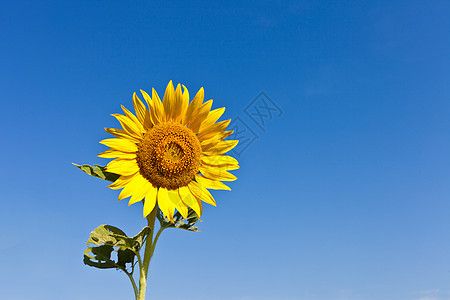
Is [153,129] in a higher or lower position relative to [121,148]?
higher

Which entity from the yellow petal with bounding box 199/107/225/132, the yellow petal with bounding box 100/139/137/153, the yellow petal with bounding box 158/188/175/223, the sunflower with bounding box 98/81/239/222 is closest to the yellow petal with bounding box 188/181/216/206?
the sunflower with bounding box 98/81/239/222

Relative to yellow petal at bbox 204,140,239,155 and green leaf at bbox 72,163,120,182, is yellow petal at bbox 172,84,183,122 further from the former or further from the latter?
green leaf at bbox 72,163,120,182

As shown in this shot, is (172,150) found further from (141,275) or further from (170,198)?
(141,275)

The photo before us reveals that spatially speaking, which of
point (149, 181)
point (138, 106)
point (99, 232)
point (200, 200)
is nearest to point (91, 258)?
point (99, 232)

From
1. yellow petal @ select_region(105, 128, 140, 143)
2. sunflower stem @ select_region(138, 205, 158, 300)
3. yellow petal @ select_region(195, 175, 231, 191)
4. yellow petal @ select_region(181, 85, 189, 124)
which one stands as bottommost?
sunflower stem @ select_region(138, 205, 158, 300)

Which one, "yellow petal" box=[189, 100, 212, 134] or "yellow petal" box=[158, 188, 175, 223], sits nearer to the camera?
"yellow petal" box=[158, 188, 175, 223]

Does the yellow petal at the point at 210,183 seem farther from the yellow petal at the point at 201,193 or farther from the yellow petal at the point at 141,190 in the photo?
the yellow petal at the point at 141,190

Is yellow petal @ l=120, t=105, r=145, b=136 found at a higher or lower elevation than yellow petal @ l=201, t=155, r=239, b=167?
higher

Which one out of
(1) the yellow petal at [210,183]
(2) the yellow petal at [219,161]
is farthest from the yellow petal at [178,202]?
(2) the yellow petal at [219,161]
